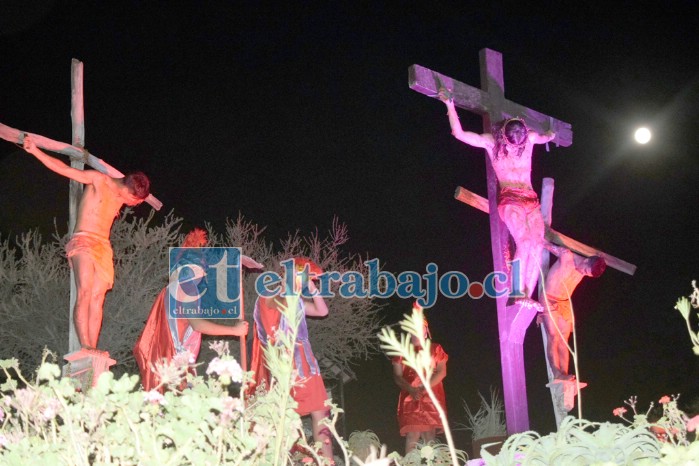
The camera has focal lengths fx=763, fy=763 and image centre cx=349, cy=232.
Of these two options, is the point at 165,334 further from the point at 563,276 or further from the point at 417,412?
the point at 563,276

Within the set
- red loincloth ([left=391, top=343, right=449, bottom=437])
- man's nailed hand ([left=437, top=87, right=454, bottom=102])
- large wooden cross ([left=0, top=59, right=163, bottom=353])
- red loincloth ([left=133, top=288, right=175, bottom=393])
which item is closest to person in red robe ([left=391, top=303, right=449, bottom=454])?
red loincloth ([left=391, top=343, right=449, bottom=437])

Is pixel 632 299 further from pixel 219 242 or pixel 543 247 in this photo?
pixel 219 242

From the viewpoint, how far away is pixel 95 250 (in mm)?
4602

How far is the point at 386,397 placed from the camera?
384 inches

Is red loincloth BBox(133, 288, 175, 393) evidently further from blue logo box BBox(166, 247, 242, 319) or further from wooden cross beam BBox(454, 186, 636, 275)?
wooden cross beam BBox(454, 186, 636, 275)

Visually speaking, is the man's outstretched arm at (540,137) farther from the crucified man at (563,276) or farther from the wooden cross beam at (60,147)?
the wooden cross beam at (60,147)

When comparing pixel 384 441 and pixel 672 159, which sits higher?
pixel 672 159

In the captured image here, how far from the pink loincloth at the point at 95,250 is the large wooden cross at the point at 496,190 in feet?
7.76

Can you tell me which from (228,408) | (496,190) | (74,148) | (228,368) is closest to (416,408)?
(496,190)

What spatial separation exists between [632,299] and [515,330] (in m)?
4.38

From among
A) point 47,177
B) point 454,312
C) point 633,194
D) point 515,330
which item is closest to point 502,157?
point 515,330

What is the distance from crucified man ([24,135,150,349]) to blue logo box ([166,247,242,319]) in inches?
18.1

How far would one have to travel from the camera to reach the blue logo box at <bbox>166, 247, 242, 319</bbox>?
16.1 ft

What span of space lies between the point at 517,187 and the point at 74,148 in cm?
302
